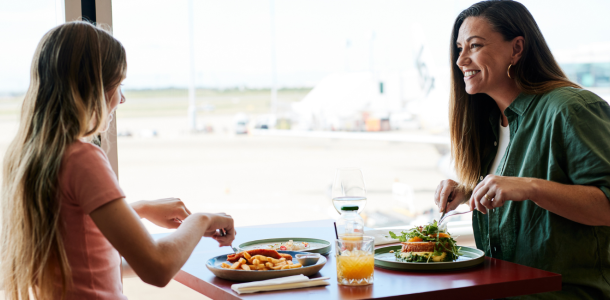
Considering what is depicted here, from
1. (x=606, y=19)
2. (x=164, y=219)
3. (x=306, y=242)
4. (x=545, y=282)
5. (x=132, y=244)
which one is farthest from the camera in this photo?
(x=606, y=19)

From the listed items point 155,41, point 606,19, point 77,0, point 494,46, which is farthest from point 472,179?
point 155,41

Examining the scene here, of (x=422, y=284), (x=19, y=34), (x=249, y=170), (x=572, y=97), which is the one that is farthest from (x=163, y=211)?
(x=249, y=170)

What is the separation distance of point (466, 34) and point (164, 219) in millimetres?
1035

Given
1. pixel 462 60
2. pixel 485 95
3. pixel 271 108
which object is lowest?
pixel 485 95

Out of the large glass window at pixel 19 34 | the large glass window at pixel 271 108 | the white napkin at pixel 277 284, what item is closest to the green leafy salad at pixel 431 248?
the white napkin at pixel 277 284

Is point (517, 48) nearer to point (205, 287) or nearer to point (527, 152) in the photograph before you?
point (527, 152)

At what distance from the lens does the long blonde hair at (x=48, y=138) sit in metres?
0.97

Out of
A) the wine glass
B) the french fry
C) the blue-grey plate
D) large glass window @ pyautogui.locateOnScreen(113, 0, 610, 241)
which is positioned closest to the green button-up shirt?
the wine glass

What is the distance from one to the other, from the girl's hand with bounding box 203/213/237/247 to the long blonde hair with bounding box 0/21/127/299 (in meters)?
0.30

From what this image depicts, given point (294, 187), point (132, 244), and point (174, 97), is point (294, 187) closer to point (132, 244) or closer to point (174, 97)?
point (174, 97)

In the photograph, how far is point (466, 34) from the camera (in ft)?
5.38

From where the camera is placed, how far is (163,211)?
4.34 ft

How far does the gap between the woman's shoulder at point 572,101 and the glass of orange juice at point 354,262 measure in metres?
0.68

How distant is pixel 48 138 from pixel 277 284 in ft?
1.67
